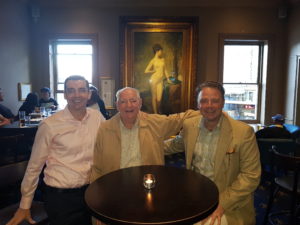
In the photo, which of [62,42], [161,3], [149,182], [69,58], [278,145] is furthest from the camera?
[69,58]

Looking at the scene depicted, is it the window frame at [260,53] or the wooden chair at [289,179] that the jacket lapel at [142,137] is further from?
the window frame at [260,53]

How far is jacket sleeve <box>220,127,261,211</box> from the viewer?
1.67 meters

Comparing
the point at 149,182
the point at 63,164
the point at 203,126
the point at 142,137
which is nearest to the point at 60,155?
the point at 63,164

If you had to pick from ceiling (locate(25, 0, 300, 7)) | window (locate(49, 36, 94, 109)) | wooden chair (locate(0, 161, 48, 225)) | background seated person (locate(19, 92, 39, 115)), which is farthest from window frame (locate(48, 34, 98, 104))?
wooden chair (locate(0, 161, 48, 225))

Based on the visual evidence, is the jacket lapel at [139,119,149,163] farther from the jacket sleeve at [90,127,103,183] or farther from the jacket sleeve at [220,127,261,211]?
the jacket sleeve at [220,127,261,211]

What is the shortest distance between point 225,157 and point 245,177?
0.59 feet

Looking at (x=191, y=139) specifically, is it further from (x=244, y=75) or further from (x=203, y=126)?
(x=244, y=75)

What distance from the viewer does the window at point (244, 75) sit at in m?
6.05

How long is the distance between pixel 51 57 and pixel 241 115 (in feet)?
→ 15.4

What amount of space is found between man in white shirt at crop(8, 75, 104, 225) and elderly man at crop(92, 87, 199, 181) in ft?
0.35

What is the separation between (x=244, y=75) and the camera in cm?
614

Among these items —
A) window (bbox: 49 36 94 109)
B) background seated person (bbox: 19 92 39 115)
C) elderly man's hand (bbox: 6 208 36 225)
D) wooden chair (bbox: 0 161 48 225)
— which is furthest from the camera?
window (bbox: 49 36 94 109)

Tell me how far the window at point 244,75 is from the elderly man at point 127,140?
4530 mm

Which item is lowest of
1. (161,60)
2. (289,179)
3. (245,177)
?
(289,179)
